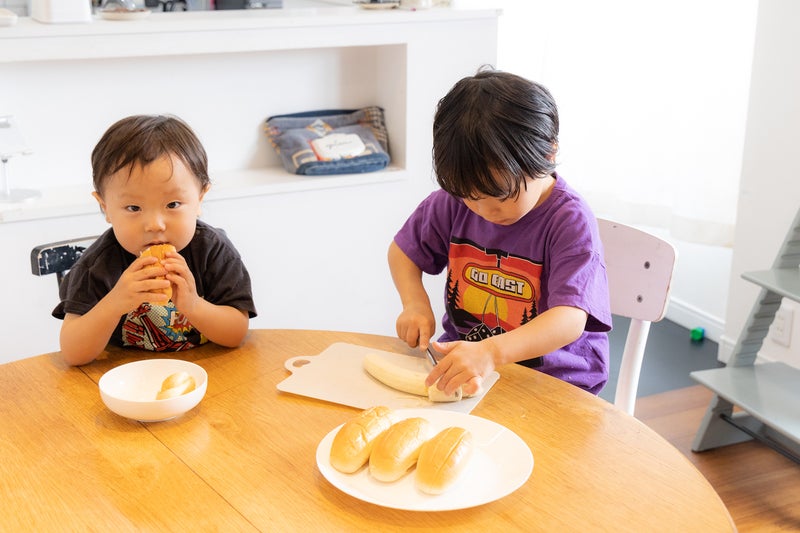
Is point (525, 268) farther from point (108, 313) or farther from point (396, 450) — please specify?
point (108, 313)

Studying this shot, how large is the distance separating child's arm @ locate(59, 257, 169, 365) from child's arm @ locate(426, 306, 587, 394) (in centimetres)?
44

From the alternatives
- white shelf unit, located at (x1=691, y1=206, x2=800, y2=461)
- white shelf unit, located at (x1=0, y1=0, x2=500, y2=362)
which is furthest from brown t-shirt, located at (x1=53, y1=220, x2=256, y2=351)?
white shelf unit, located at (x1=691, y1=206, x2=800, y2=461)

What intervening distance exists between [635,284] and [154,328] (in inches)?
33.3

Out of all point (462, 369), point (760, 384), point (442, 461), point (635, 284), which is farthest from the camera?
point (760, 384)

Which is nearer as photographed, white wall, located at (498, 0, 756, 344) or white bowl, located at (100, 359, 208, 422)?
white bowl, located at (100, 359, 208, 422)

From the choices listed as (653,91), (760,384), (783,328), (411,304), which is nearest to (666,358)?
(783,328)

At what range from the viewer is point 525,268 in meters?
1.53

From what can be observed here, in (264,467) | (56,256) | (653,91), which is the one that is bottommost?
(264,467)

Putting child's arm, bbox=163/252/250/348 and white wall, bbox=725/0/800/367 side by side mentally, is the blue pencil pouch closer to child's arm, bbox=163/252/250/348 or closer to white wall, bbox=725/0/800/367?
white wall, bbox=725/0/800/367

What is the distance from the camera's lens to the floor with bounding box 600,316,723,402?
9.84 feet

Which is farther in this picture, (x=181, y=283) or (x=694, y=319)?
(x=694, y=319)

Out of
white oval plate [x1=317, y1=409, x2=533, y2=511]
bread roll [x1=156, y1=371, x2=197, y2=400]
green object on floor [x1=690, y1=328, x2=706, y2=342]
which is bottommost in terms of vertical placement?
green object on floor [x1=690, y1=328, x2=706, y2=342]

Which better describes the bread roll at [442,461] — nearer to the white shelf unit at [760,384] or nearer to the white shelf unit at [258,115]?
the white shelf unit at [760,384]

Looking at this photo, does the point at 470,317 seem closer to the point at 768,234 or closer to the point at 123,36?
the point at 123,36
